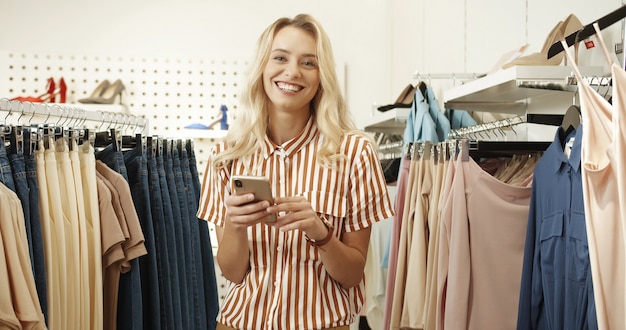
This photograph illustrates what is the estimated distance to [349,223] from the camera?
1.81 metres

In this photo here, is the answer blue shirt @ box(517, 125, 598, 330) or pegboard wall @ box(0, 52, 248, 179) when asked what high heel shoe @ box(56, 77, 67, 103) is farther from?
blue shirt @ box(517, 125, 598, 330)

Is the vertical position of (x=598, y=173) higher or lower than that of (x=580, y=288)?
higher

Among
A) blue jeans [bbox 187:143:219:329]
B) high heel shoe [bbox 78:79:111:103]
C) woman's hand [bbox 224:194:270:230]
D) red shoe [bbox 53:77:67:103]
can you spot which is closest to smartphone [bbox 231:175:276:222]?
woman's hand [bbox 224:194:270:230]

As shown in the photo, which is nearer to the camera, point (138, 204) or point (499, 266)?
point (499, 266)

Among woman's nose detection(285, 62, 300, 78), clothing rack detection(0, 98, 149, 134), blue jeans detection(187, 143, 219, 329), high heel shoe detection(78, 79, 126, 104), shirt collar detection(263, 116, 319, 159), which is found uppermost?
high heel shoe detection(78, 79, 126, 104)

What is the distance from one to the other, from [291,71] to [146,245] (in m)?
1.04

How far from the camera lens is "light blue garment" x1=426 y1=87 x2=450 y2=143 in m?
3.12

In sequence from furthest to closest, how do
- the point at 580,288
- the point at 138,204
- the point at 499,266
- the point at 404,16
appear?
the point at 404,16 < the point at 138,204 < the point at 499,266 < the point at 580,288

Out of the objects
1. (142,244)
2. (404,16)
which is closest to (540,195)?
(142,244)

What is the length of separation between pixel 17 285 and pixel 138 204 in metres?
0.76

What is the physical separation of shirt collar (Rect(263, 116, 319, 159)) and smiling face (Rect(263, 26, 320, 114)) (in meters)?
0.07

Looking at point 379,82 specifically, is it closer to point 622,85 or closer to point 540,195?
point 540,195

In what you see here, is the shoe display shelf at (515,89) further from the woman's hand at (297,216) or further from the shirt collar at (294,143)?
the woman's hand at (297,216)

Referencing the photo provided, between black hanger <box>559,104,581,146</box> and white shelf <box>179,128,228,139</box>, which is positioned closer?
black hanger <box>559,104,581,146</box>
